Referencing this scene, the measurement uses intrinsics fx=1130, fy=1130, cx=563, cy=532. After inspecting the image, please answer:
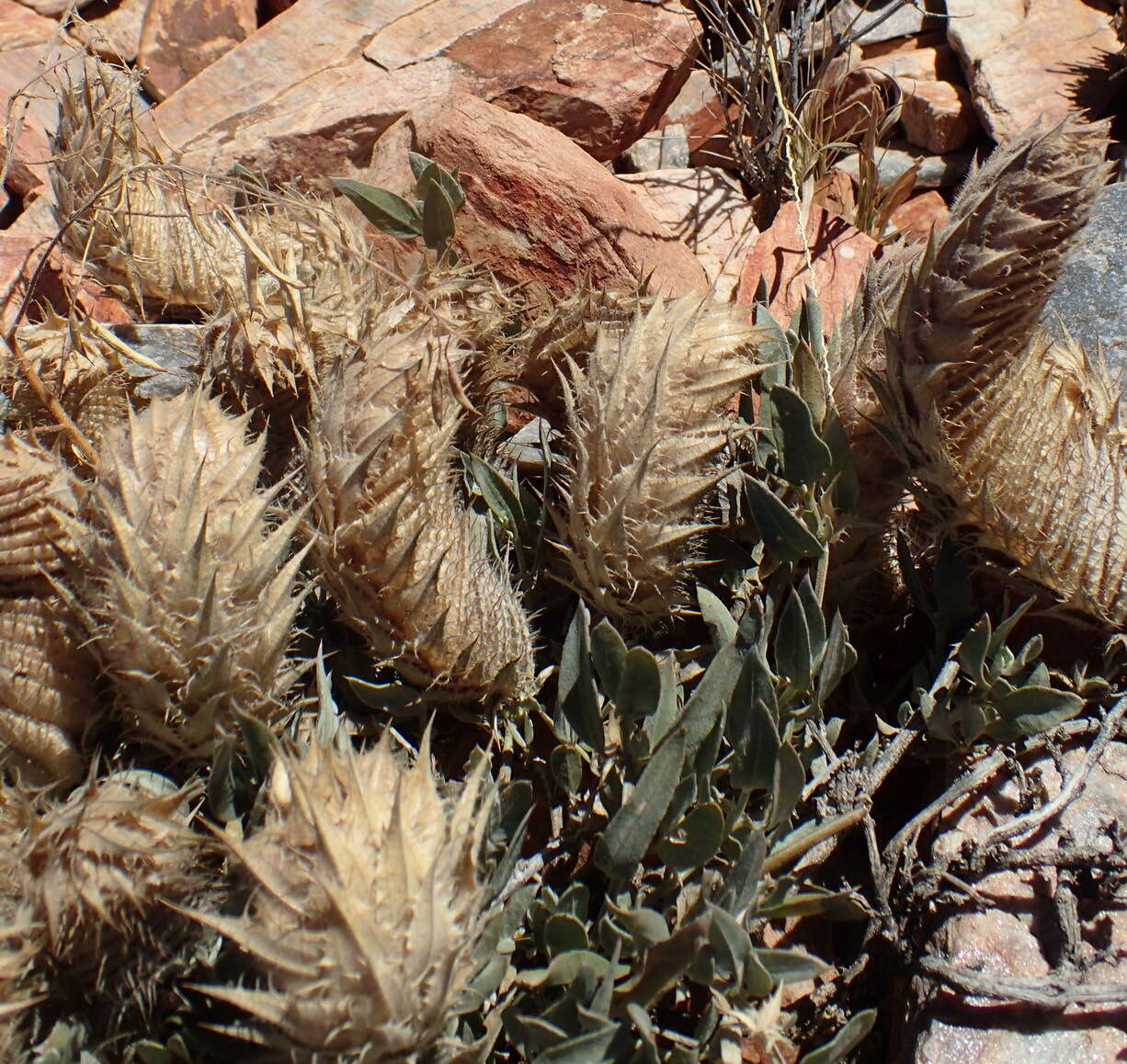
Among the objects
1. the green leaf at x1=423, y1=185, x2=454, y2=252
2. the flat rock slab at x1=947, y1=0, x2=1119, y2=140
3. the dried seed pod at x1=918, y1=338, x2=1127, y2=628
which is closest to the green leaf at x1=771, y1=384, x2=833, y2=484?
the dried seed pod at x1=918, y1=338, x2=1127, y2=628

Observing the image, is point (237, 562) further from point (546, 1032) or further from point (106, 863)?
point (546, 1032)

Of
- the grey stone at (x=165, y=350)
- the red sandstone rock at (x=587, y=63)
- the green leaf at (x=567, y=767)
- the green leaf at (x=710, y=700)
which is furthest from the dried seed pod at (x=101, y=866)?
the red sandstone rock at (x=587, y=63)

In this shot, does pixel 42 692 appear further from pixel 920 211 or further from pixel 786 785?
pixel 920 211

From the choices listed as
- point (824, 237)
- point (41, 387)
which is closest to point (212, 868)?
point (41, 387)

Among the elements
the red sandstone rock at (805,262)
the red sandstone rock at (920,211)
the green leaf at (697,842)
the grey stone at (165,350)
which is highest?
the grey stone at (165,350)

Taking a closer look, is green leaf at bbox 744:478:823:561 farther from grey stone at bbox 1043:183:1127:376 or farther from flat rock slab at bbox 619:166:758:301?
flat rock slab at bbox 619:166:758:301

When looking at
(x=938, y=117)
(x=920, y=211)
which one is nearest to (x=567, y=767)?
(x=920, y=211)

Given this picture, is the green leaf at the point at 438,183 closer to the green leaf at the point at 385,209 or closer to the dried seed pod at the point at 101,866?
the green leaf at the point at 385,209
